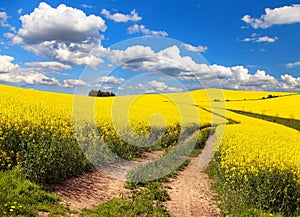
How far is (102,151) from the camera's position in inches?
499

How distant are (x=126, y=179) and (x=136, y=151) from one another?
15.1 feet

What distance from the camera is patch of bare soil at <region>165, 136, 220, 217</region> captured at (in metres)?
8.77

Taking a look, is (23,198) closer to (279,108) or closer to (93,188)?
(93,188)

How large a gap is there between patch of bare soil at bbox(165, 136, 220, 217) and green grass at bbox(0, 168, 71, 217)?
2.96m

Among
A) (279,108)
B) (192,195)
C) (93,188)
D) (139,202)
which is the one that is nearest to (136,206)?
(139,202)

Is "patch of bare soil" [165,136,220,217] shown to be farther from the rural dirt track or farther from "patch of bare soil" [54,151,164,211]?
"patch of bare soil" [54,151,164,211]

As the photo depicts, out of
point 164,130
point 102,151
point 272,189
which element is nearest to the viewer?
point 272,189

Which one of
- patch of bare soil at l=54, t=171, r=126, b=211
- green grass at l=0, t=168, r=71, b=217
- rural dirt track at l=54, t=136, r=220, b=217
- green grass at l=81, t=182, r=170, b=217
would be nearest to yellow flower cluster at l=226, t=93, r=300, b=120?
rural dirt track at l=54, t=136, r=220, b=217

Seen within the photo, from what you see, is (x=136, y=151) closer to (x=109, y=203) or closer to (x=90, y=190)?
(x=90, y=190)

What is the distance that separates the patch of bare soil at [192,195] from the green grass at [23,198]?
296cm

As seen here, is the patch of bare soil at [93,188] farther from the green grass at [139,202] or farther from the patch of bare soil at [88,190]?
the green grass at [139,202]

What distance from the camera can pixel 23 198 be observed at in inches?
273

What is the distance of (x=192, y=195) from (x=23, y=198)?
5.23 meters

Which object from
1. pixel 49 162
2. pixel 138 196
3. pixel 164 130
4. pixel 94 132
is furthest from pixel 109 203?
pixel 164 130
